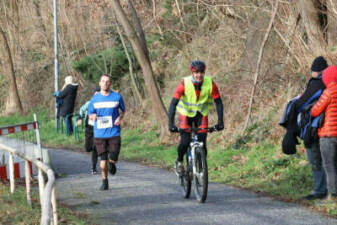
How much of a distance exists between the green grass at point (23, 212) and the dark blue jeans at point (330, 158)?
11.3ft

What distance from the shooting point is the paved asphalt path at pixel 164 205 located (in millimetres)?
7961

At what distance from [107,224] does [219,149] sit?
7.67 meters

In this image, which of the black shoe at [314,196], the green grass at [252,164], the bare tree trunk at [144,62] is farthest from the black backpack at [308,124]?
the bare tree trunk at [144,62]

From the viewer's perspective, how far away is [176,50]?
84.1ft

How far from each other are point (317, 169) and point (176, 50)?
17181 mm

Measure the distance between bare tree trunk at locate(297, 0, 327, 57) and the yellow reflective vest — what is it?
3.88m

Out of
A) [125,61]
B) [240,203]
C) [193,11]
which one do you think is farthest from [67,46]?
[240,203]

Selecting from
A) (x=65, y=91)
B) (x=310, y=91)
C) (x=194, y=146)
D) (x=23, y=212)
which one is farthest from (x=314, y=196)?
(x=65, y=91)

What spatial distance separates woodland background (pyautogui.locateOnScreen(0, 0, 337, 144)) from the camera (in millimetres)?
13596

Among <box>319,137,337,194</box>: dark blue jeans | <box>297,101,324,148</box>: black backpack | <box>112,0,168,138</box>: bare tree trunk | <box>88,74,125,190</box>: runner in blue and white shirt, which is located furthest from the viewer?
<box>112,0,168,138</box>: bare tree trunk

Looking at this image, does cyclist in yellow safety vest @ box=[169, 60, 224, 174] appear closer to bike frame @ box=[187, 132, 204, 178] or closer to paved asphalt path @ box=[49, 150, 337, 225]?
bike frame @ box=[187, 132, 204, 178]

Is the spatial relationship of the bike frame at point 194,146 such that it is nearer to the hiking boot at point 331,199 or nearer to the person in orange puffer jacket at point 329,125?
the person in orange puffer jacket at point 329,125

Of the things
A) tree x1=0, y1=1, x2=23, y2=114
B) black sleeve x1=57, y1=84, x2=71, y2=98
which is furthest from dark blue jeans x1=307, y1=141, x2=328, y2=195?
Answer: tree x1=0, y1=1, x2=23, y2=114

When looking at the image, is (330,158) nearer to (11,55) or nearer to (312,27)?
(312,27)
